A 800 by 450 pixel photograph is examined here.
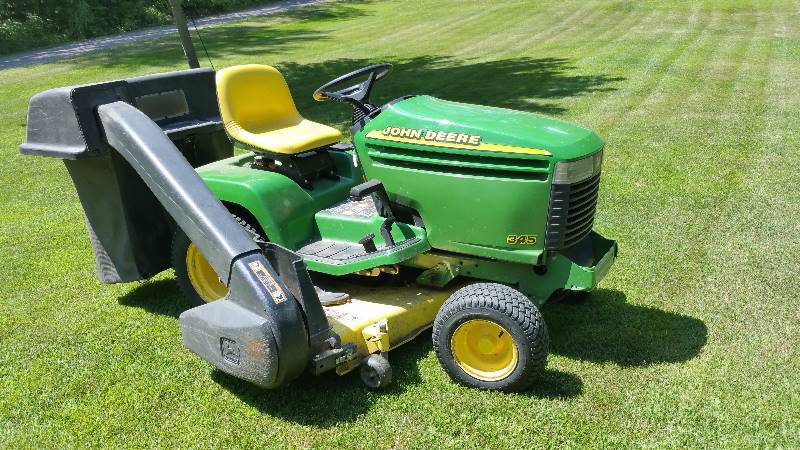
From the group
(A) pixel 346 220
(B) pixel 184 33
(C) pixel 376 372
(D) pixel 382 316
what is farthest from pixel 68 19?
(C) pixel 376 372

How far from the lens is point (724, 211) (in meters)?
5.91

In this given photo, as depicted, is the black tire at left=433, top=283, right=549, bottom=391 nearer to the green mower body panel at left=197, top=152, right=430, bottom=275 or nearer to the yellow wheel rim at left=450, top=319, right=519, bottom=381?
the yellow wheel rim at left=450, top=319, right=519, bottom=381

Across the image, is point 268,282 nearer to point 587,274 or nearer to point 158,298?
point 587,274

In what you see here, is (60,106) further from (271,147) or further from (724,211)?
(724,211)

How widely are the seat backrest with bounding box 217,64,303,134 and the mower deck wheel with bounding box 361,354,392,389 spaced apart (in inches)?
65.0

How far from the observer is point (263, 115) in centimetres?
455

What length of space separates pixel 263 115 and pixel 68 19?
2109 cm

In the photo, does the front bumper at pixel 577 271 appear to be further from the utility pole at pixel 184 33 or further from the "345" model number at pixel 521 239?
the utility pole at pixel 184 33

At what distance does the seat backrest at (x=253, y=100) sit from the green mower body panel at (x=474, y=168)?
36.1 inches

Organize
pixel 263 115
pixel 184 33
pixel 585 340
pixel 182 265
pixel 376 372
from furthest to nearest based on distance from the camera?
pixel 184 33, pixel 263 115, pixel 182 265, pixel 585 340, pixel 376 372

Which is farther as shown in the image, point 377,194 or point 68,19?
point 68,19

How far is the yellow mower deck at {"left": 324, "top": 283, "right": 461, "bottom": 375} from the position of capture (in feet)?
11.9

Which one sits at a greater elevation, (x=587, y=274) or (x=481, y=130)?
(x=481, y=130)

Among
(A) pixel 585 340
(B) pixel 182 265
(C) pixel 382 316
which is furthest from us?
(B) pixel 182 265
